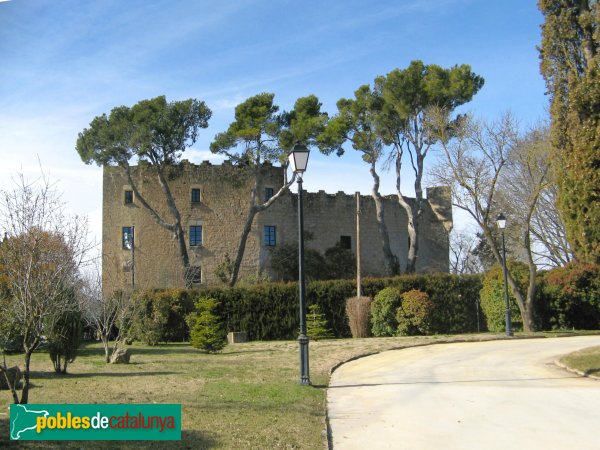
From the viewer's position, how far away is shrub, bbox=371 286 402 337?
74.5 ft

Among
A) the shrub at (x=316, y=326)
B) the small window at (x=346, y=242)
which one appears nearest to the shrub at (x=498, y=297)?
the shrub at (x=316, y=326)

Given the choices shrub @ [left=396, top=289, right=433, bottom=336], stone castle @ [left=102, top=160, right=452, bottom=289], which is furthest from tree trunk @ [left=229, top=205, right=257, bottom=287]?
shrub @ [left=396, top=289, right=433, bottom=336]

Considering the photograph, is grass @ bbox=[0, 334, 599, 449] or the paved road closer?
grass @ bbox=[0, 334, 599, 449]

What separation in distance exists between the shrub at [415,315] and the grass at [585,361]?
8.72m

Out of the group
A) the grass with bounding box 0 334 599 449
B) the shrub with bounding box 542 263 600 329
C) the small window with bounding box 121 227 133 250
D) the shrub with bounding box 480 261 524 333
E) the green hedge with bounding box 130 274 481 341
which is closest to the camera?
the grass with bounding box 0 334 599 449

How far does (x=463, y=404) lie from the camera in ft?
28.5

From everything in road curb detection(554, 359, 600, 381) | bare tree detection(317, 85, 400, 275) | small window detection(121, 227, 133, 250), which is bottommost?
road curb detection(554, 359, 600, 381)

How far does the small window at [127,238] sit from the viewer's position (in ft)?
121

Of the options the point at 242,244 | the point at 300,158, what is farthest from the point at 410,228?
the point at 300,158

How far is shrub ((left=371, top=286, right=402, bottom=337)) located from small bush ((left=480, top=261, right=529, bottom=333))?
11.5 feet

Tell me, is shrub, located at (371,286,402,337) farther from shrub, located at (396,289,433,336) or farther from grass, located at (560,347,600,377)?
grass, located at (560,347,600,377)

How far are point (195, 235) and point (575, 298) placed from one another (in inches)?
867

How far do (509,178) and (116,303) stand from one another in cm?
2145

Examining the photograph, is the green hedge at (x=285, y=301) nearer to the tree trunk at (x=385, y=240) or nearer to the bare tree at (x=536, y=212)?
the bare tree at (x=536, y=212)
